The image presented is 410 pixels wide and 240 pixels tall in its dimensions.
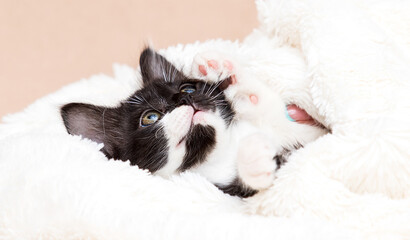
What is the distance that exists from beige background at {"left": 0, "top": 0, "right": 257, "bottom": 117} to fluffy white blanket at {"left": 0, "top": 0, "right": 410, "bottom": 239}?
100cm

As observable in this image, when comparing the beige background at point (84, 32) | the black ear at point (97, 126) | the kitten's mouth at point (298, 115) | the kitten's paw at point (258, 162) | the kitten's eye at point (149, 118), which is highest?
the beige background at point (84, 32)

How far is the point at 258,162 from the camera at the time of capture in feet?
3.33

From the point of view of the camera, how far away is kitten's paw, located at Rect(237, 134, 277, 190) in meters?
1.02

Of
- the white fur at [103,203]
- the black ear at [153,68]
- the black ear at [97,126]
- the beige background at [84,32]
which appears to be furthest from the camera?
the beige background at [84,32]

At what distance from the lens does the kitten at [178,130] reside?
4.02 feet

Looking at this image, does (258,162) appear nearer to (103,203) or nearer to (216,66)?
(103,203)

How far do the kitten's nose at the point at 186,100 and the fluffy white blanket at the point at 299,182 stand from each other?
20 cm

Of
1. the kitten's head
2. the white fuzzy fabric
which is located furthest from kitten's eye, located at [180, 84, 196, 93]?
the white fuzzy fabric

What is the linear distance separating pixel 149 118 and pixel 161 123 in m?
0.07

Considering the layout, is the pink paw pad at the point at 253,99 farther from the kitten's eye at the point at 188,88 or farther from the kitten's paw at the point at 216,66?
the kitten's eye at the point at 188,88

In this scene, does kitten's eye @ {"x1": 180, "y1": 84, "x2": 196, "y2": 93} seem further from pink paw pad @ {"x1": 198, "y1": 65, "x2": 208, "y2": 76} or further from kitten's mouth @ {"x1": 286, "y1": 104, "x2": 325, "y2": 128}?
kitten's mouth @ {"x1": 286, "y1": 104, "x2": 325, "y2": 128}

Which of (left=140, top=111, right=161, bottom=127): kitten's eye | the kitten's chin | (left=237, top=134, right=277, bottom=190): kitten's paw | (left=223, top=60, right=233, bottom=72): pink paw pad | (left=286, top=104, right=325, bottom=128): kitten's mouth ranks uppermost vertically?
(left=140, top=111, right=161, bottom=127): kitten's eye

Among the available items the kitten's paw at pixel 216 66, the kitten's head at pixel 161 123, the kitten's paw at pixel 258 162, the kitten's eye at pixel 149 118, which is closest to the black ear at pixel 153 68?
the kitten's head at pixel 161 123

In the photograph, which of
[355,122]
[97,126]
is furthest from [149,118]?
[355,122]
